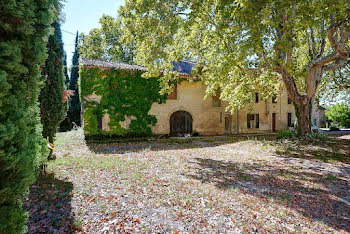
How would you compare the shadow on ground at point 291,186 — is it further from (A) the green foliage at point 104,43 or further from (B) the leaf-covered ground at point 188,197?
(A) the green foliage at point 104,43

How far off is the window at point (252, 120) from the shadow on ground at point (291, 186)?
13537 millimetres

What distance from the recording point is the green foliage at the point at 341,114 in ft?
92.3

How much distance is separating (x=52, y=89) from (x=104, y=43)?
2323 centimetres

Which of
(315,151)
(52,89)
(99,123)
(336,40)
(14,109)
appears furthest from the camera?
(99,123)

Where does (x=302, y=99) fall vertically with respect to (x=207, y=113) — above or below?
above

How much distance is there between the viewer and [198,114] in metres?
18.4

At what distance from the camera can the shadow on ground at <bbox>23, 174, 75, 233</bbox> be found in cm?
344

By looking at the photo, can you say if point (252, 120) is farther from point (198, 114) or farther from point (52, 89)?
point (52, 89)

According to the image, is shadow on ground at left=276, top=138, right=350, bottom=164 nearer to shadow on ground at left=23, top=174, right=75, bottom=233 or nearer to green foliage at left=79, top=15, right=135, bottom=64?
shadow on ground at left=23, top=174, right=75, bottom=233

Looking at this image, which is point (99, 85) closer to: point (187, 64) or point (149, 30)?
point (149, 30)

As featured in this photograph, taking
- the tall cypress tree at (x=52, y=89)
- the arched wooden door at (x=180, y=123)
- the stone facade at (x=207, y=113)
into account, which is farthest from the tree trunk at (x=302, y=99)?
the tall cypress tree at (x=52, y=89)

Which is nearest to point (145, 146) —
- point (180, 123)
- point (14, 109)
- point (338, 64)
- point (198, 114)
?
point (180, 123)

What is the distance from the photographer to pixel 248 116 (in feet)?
69.1

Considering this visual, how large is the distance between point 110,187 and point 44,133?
121 inches
